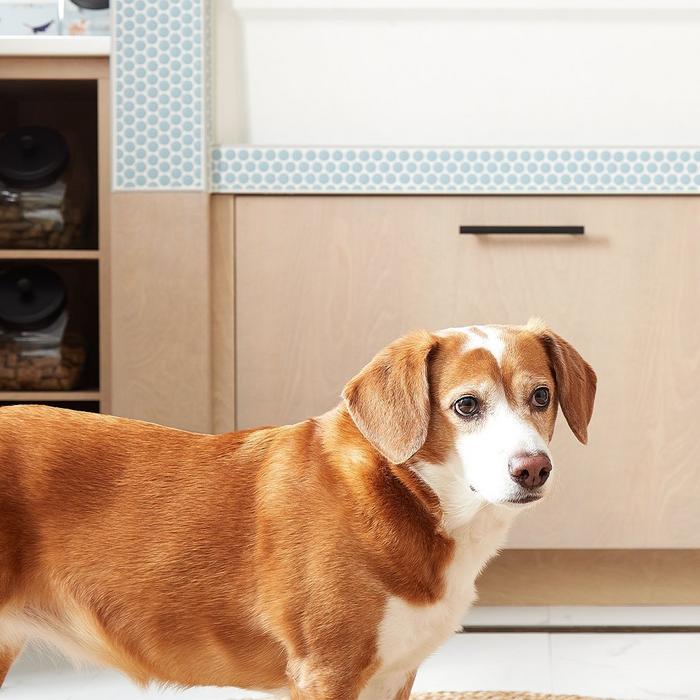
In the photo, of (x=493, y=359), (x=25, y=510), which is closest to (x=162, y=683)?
(x=25, y=510)

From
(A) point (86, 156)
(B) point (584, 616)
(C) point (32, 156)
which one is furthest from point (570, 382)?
(A) point (86, 156)

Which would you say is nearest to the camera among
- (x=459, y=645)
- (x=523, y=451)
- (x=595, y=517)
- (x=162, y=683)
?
(x=523, y=451)

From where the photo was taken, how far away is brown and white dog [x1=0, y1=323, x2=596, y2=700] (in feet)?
3.71

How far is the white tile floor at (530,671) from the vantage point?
64.2 inches

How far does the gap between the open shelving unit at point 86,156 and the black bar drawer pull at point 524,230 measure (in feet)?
2.34

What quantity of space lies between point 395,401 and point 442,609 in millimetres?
244

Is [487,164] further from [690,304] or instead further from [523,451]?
[523,451]

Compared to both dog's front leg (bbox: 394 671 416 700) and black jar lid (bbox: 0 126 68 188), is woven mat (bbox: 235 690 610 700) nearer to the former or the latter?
dog's front leg (bbox: 394 671 416 700)

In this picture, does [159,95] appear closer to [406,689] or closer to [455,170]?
[455,170]

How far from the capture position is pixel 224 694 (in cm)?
162

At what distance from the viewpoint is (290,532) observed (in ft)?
3.81

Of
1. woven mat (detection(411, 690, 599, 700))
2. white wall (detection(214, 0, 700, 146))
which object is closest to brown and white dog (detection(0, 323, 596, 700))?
woven mat (detection(411, 690, 599, 700))

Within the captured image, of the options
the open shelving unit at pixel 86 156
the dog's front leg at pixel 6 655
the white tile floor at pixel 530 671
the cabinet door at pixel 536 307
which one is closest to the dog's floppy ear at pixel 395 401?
the dog's front leg at pixel 6 655

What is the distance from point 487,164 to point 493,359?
899 mm
